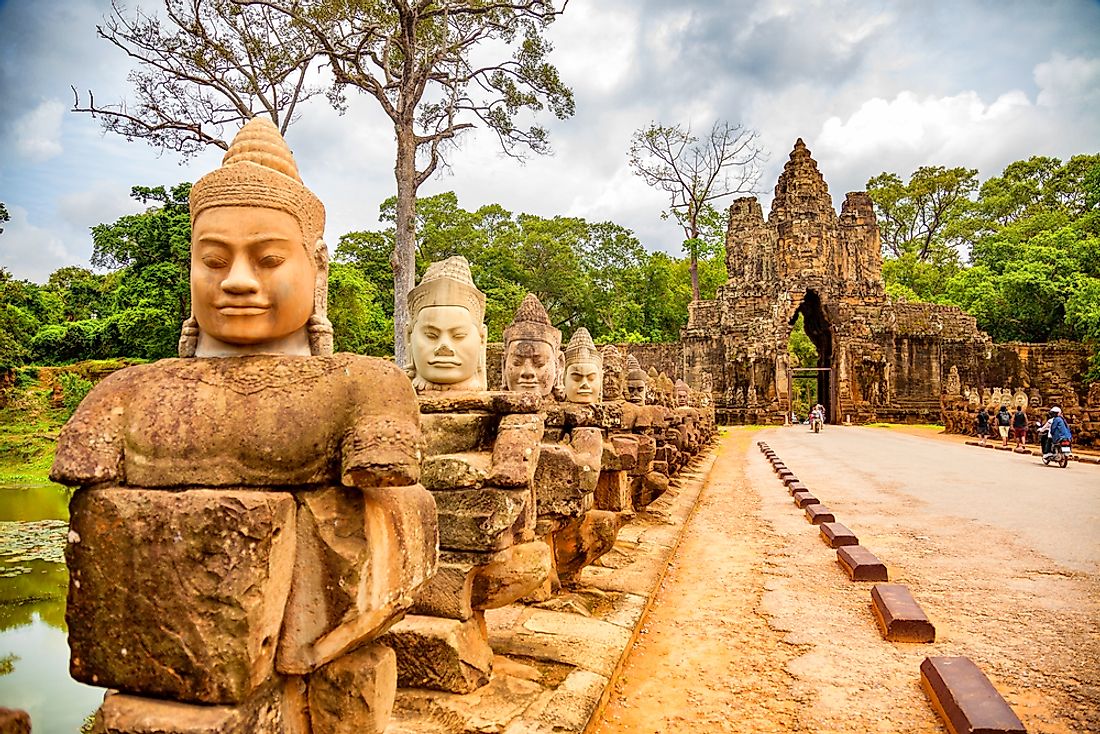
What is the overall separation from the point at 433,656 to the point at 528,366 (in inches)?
87.0

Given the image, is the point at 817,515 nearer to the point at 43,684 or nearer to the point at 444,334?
the point at 444,334

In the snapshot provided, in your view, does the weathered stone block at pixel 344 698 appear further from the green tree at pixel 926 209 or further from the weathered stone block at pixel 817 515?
the green tree at pixel 926 209

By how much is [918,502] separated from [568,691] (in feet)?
26.4

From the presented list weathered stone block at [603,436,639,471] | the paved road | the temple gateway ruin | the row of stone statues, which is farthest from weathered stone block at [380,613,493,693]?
the temple gateway ruin

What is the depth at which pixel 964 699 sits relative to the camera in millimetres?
2910

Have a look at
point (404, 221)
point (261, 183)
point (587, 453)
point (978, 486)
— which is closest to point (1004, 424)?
point (978, 486)

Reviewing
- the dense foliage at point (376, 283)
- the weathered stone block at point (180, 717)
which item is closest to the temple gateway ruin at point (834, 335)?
the dense foliage at point (376, 283)

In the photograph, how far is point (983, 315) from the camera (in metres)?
35.1

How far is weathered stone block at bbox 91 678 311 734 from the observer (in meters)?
1.58

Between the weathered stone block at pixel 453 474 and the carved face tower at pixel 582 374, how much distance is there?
9.20ft

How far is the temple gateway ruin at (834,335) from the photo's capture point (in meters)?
30.3

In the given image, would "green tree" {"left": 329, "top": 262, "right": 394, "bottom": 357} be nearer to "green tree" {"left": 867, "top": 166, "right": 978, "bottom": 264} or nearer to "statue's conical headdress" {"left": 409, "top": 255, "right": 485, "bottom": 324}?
"statue's conical headdress" {"left": 409, "top": 255, "right": 485, "bottom": 324}

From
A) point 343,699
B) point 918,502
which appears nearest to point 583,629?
point 343,699

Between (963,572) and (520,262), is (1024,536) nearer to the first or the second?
(963,572)
